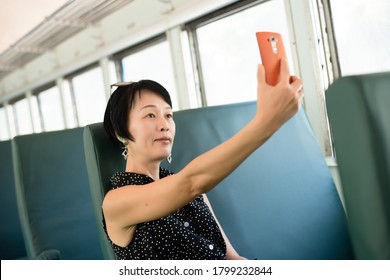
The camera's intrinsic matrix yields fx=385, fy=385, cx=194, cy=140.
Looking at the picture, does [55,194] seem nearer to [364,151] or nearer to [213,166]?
[213,166]

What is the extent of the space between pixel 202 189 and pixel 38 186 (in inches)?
36.8

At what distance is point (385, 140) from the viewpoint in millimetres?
431

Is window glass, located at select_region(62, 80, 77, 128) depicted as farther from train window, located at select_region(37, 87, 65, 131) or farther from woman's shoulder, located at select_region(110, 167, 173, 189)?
woman's shoulder, located at select_region(110, 167, 173, 189)

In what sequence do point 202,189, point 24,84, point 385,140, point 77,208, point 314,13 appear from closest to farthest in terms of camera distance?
1. point 385,140
2. point 202,189
3. point 77,208
4. point 314,13
5. point 24,84

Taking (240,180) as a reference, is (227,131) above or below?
above

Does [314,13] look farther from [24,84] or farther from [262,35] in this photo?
[24,84]

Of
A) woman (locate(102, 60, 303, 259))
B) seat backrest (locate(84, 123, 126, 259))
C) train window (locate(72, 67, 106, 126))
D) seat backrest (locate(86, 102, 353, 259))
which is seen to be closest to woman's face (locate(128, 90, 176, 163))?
woman (locate(102, 60, 303, 259))

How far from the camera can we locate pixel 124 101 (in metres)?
0.86

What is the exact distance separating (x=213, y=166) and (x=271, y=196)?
63cm

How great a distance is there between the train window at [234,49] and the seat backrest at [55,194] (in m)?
0.99

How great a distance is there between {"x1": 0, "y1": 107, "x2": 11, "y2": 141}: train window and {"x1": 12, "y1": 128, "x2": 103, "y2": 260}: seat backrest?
1.91ft
